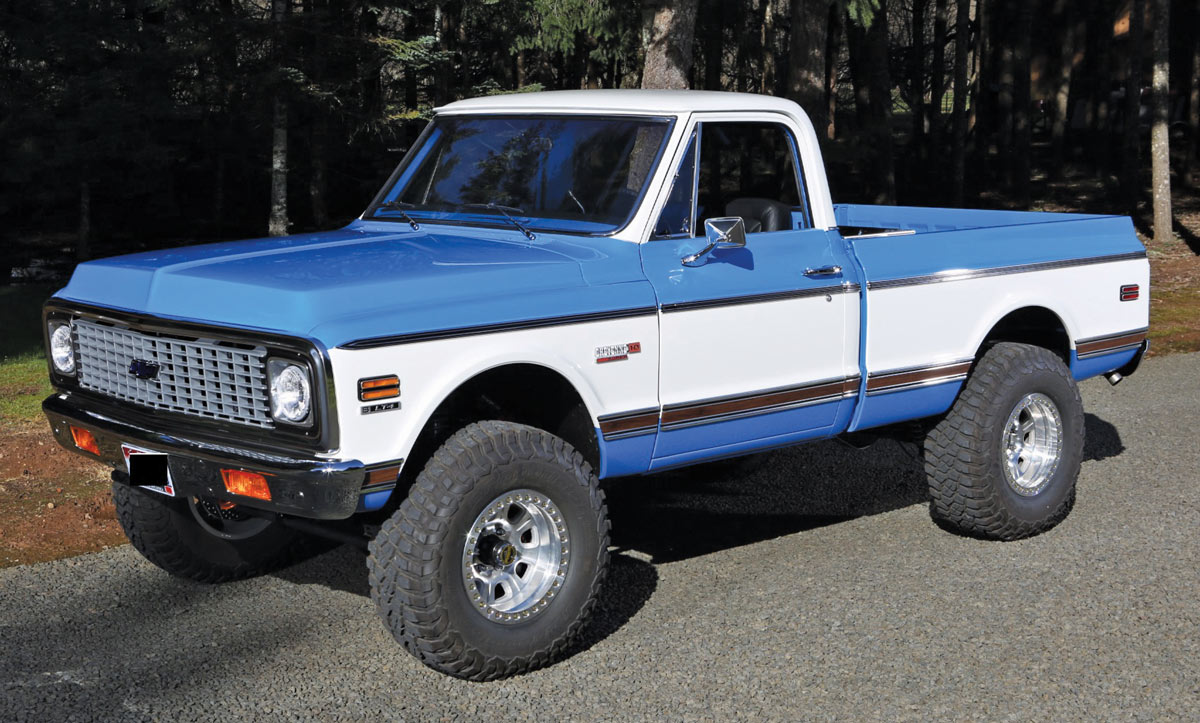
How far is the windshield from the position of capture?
18.9 ft

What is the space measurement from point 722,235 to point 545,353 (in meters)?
0.95

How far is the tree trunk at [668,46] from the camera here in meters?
14.3

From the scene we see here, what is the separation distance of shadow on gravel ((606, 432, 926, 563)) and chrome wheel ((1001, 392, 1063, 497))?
0.79 m

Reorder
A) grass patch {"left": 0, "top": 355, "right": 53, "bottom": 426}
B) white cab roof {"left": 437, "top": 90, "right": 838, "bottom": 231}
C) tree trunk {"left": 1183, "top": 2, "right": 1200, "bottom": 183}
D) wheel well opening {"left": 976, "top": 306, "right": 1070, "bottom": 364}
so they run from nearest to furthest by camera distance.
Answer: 1. white cab roof {"left": 437, "top": 90, "right": 838, "bottom": 231}
2. wheel well opening {"left": 976, "top": 306, "right": 1070, "bottom": 364}
3. grass patch {"left": 0, "top": 355, "right": 53, "bottom": 426}
4. tree trunk {"left": 1183, "top": 2, "right": 1200, "bottom": 183}

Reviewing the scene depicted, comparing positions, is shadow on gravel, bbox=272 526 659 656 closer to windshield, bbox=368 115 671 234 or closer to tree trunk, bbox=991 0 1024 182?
windshield, bbox=368 115 671 234

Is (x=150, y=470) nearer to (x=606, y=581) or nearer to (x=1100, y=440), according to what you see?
(x=606, y=581)

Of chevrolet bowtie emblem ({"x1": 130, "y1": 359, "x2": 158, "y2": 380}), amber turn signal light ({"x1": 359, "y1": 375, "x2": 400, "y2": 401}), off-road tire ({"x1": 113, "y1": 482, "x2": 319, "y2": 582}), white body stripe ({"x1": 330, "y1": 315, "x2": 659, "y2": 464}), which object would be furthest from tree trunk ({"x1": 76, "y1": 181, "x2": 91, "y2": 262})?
amber turn signal light ({"x1": 359, "y1": 375, "x2": 400, "y2": 401})

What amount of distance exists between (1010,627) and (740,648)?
113cm

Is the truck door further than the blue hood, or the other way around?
the truck door

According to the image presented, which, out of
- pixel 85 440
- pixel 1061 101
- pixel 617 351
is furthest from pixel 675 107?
pixel 1061 101

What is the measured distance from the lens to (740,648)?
518 centimetres

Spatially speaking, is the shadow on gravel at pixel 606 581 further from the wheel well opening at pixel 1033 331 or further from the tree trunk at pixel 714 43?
the tree trunk at pixel 714 43

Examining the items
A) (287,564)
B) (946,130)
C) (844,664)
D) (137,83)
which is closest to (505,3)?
(137,83)

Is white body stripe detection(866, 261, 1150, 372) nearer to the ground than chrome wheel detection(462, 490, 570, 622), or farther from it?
farther from it
